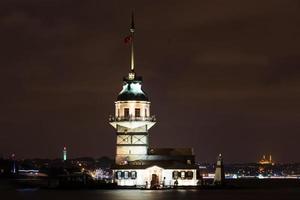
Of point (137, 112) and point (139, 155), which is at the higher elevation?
point (137, 112)

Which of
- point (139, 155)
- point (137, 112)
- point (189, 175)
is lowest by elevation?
point (189, 175)

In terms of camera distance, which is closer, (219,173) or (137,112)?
(137,112)

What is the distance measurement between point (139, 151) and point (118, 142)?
9.86 ft

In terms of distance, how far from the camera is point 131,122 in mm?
133125

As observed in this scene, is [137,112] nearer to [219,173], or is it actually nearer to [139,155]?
[139,155]

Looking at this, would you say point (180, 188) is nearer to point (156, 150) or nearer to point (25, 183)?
point (156, 150)

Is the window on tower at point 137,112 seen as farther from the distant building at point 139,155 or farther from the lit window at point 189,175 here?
the lit window at point 189,175

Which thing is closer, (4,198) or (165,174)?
(4,198)

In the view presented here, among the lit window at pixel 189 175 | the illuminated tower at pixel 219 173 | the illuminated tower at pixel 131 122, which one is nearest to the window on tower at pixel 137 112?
the illuminated tower at pixel 131 122

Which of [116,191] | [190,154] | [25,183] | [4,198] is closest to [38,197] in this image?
[4,198]

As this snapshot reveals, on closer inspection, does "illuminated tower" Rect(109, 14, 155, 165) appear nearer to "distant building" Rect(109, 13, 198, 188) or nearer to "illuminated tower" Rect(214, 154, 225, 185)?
"distant building" Rect(109, 13, 198, 188)

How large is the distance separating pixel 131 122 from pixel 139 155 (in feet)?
14.6

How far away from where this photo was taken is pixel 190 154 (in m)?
137

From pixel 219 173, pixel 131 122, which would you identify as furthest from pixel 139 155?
pixel 219 173
